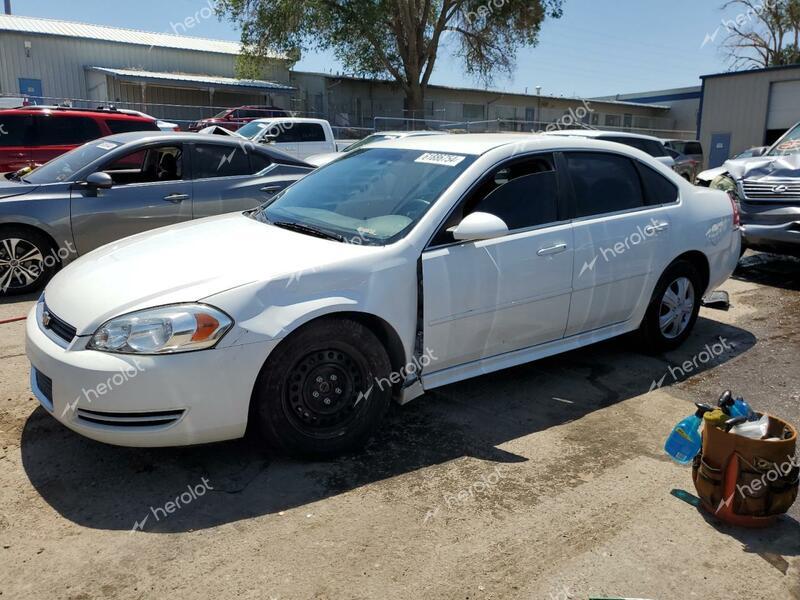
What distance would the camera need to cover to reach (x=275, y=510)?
9.84 ft

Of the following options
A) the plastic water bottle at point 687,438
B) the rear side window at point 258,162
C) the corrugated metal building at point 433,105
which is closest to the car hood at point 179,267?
the plastic water bottle at point 687,438

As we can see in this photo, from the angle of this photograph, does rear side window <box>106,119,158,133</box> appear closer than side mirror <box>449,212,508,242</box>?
No

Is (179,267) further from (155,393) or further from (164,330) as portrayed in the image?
(155,393)

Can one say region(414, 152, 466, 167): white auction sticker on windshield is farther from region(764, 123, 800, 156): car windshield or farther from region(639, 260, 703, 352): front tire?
region(764, 123, 800, 156): car windshield

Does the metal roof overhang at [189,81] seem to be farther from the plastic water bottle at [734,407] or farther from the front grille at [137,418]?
the plastic water bottle at [734,407]

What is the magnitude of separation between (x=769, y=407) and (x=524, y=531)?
2.34 m

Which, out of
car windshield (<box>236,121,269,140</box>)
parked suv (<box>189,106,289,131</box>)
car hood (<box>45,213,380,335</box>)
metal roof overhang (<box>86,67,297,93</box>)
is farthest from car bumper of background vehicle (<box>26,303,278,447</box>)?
metal roof overhang (<box>86,67,297,93</box>)

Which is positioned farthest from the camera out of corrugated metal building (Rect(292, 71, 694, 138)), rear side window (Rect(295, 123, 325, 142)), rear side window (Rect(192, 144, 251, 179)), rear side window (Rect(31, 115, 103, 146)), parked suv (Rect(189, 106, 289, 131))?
corrugated metal building (Rect(292, 71, 694, 138))

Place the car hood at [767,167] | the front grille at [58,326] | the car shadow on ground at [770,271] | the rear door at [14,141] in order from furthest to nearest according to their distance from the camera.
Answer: the rear door at [14,141] → the car shadow on ground at [770,271] → the car hood at [767,167] → the front grille at [58,326]

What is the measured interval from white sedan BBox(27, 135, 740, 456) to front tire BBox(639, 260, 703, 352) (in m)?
0.03

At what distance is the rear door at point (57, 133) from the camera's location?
1144 centimetres

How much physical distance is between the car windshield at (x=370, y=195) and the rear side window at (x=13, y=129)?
904cm

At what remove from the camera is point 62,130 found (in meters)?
11.5

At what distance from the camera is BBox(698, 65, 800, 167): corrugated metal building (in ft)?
90.4
